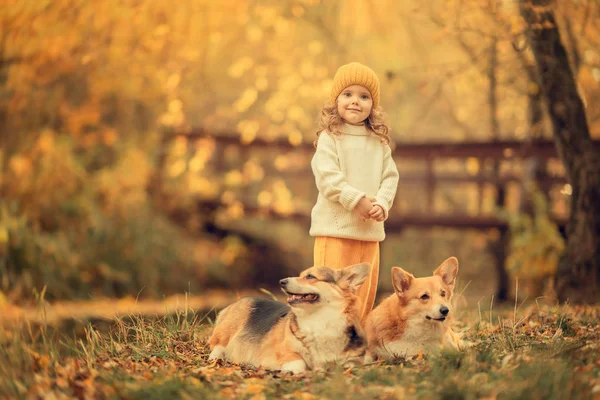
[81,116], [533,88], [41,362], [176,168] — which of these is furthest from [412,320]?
[176,168]

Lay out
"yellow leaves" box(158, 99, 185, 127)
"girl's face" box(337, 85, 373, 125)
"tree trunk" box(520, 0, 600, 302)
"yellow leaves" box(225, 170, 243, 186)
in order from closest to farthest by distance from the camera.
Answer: "girl's face" box(337, 85, 373, 125) < "tree trunk" box(520, 0, 600, 302) < "yellow leaves" box(158, 99, 185, 127) < "yellow leaves" box(225, 170, 243, 186)

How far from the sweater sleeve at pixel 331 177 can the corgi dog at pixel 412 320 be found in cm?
55

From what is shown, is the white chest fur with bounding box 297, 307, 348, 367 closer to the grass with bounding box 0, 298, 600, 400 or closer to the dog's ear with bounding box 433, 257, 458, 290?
the grass with bounding box 0, 298, 600, 400

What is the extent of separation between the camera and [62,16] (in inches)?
410

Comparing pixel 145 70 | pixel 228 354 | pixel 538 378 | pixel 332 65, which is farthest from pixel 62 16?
pixel 538 378

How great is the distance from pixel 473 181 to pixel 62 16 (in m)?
7.46

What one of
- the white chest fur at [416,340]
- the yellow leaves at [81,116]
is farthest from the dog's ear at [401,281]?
the yellow leaves at [81,116]

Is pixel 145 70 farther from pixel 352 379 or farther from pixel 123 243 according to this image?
pixel 352 379

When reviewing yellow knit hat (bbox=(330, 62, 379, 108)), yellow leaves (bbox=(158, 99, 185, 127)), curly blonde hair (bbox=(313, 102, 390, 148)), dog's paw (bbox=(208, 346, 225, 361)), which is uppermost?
yellow leaves (bbox=(158, 99, 185, 127))

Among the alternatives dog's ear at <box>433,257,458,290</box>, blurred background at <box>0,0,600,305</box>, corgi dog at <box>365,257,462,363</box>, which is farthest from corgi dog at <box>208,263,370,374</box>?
blurred background at <box>0,0,600,305</box>

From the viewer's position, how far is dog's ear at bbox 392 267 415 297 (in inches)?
184

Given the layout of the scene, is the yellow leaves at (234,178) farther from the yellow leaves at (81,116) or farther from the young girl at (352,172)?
the young girl at (352,172)

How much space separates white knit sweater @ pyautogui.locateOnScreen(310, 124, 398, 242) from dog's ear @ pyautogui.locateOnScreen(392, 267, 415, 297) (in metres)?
0.45

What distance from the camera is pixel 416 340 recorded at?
15.3ft
